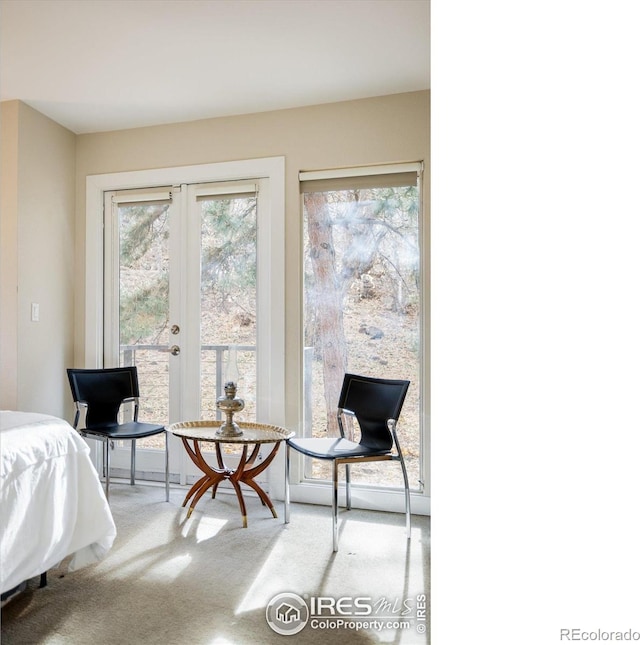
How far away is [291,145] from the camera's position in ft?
9.31

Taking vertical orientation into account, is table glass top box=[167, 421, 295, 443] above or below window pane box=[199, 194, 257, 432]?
below

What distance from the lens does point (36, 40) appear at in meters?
2.15

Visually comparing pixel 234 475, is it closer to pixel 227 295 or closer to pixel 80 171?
pixel 227 295

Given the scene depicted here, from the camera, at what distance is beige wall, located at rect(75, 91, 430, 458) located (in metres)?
2.65

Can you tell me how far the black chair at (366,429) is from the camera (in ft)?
7.49

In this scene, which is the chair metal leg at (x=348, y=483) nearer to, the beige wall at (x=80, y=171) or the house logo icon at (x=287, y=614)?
the beige wall at (x=80, y=171)

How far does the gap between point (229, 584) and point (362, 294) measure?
5.41ft

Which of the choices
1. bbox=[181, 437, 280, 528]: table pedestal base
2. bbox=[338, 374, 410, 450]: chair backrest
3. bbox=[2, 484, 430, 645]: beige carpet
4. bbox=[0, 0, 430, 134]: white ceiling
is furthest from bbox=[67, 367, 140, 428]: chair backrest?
bbox=[0, 0, 430, 134]: white ceiling

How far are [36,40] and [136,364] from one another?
187 centimetres

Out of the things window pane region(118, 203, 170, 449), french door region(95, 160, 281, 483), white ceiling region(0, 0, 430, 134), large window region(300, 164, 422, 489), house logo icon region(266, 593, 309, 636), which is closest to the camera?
house logo icon region(266, 593, 309, 636)

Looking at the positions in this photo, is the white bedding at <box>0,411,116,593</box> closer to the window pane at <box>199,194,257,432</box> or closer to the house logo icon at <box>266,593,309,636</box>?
the house logo icon at <box>266,593,309,636</box>

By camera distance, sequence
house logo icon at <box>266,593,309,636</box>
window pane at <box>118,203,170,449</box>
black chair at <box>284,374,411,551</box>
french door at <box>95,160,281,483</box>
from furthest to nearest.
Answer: window pane at <box>118,203,170,449</box>, french door at <box>95,160,281,483</box>, black chair at <box>284,374,411,551</box>, house logo icon at <box>266,593,309,636</box>
